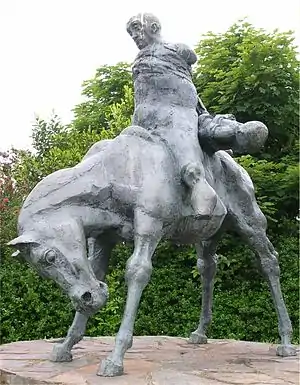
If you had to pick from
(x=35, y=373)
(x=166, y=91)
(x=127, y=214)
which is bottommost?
(x=35, y=373)

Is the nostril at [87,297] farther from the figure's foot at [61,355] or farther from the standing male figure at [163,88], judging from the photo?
the standing male figure at [163,88]

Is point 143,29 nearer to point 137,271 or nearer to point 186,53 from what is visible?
point 186,53

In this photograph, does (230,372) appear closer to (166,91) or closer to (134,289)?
(134,289)

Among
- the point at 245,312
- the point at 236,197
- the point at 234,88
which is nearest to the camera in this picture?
the point at 236,197

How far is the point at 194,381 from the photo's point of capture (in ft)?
12.3

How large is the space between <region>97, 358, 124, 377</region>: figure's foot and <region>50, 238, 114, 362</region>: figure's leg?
25.6 inches

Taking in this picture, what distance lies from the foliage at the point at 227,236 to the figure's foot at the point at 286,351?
3.47 meters

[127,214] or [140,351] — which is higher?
[127,214]

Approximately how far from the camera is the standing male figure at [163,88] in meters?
4.63

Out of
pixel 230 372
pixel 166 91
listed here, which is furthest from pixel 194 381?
pixel 166 91

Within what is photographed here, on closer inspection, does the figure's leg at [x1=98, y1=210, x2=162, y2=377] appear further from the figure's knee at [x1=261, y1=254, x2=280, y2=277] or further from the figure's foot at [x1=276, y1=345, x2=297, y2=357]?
the figure's foot at [x1=276, y1=345, x2=297, y2=357]

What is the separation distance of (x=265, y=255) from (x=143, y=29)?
7.15 feet

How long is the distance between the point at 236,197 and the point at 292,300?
4072 mm

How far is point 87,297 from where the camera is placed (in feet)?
12.7
